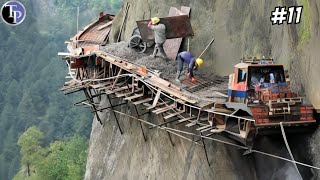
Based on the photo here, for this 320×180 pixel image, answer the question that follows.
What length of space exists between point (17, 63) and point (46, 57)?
4.68 meters

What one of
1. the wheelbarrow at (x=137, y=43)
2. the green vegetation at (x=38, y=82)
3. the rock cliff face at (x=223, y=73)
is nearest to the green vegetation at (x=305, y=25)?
the rock cliff face at (x=223, y=73)

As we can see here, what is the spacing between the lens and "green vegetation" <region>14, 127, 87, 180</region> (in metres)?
52.2

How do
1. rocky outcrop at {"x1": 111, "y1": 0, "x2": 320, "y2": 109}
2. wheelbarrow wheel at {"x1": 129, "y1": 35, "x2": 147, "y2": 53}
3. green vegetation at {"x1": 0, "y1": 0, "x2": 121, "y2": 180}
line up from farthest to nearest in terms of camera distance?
green vegetation at {"x1": 0, "y1": 0, "x2": 121, "y2": 180}
wheelbarrow wheel at {"x1": 129, "y1": 35, "x2": 147, "y2": 53}
rocky outcrop at {"x1": 111, "y1": 0, "x2": 320, "y2": 109}

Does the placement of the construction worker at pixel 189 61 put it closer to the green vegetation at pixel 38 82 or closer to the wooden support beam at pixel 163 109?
the wooden support beam at pixel 163 109

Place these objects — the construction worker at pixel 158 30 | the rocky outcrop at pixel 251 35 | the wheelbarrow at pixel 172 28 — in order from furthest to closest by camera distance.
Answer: the wheelbarrow at pixel 172 28 → the construction worker at pixel 158 30 → the rocky outcrop at pixel 251 35

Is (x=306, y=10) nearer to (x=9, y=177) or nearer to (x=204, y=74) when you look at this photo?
(x=204, y=74)

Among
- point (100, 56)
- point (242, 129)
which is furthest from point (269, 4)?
point (100, 56)

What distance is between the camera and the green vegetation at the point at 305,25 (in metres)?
13.0

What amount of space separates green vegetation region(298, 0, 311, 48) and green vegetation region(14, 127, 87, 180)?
38.9 m

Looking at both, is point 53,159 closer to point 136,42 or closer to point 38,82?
point 38,82

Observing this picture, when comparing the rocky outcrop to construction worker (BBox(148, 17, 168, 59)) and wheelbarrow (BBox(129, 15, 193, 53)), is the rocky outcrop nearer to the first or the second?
wheelbarrow (BBox(129, 15, 193, 53))

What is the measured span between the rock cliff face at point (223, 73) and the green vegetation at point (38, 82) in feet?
156

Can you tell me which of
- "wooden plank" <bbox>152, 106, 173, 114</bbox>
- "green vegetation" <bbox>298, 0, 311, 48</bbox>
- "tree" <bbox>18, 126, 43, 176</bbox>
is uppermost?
"green vegetation" <bbox>298, 0, 311, 48</bbox>

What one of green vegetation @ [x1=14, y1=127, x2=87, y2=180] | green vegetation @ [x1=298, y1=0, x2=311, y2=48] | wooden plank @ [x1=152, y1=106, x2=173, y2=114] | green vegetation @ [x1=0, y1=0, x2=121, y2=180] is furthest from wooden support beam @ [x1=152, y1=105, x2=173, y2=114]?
green vegetation @ [x1=0, y1=0, x2=121, y2=180]
